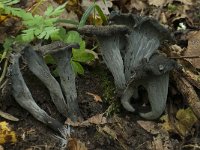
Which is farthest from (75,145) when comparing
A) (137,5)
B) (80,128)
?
(137,5)

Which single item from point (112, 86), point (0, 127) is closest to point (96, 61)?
point (112, 86)

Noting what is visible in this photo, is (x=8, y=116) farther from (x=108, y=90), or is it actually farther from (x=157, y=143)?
(x=157, y=143)

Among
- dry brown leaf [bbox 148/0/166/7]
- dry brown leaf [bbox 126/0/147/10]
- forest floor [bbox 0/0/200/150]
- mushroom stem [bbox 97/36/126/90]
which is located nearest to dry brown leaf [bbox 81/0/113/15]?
dry brown leaf [bbox 126/0/147/10]

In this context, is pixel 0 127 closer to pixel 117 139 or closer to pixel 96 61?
pixel 117 139

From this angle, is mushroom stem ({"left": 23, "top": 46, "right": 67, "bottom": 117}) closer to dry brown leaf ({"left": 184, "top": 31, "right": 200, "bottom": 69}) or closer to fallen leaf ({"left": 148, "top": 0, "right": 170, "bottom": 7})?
dry brown leaf ({"left": 184, "top": 31, "right": 200, "bottom": 69})

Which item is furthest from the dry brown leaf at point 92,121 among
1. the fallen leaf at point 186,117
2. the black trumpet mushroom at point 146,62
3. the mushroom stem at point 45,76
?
the fallen leaf at point 186,117
